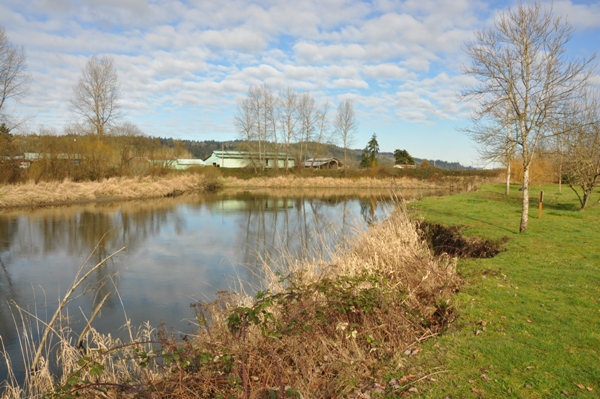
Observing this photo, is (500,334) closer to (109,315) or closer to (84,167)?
(109,315)

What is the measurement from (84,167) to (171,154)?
17.6 metres

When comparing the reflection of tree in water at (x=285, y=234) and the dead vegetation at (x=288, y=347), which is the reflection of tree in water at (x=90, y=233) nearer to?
the reflection of tree in water at (x=285, y=234)

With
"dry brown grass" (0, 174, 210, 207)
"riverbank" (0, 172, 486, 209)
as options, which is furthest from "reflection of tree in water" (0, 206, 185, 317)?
"riverbank" (0, 172, 486, 209)

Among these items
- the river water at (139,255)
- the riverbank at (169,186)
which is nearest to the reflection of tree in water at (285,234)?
the river water at (139,255)

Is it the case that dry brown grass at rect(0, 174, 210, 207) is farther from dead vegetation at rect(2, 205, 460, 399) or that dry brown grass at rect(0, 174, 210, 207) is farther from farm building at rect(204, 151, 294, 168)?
dead vegetation at rect(2, 205, 460, 399)

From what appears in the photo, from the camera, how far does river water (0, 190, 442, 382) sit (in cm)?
738

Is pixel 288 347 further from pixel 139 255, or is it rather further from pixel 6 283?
pixel 139 255

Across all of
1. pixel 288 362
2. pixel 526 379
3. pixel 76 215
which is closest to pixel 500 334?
pixel 526 379

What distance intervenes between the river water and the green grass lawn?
3190 mm

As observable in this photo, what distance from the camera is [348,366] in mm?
4352

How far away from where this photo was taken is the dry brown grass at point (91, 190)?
2205 centimetres

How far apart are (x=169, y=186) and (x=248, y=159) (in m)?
26.0

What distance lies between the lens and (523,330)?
4984mm

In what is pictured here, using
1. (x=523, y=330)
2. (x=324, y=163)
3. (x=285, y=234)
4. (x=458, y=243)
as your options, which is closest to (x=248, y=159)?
(x=324, y=163)
